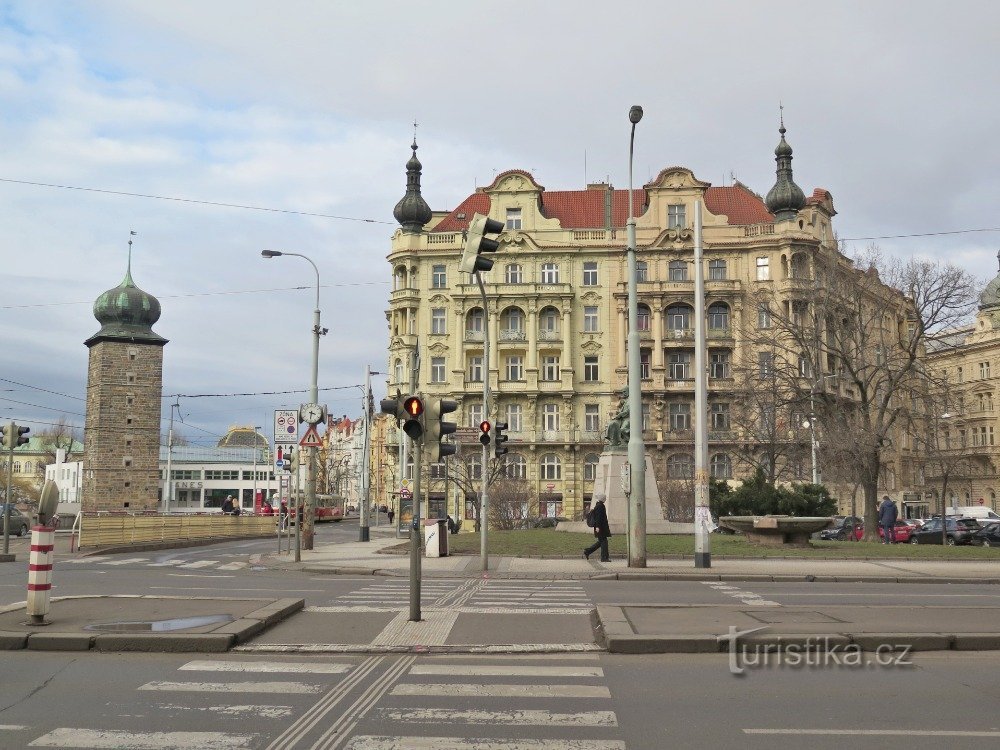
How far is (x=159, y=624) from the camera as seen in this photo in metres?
11.3

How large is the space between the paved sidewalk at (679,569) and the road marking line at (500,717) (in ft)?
41.7

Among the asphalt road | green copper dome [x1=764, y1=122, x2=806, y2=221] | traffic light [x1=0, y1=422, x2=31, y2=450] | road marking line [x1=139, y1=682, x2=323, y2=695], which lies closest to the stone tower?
green copper dome [x1=764, y1=122, x2=806, y2=221]

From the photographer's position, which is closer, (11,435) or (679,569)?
(679,569)

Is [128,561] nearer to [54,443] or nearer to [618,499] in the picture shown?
[618,499]

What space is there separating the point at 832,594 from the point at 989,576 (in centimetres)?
647

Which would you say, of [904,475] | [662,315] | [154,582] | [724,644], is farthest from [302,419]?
[904,475]

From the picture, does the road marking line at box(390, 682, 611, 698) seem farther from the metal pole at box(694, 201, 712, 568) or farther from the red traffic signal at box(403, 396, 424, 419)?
the metal pole at box(694, 201, 712, 568)

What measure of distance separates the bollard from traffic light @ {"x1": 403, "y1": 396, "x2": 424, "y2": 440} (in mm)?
4336

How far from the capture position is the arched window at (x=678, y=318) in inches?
2768

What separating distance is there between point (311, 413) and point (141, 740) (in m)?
22.1

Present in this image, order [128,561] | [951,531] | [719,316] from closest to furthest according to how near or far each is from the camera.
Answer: [128,561] → [951,531] → [719,316]

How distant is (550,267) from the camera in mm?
72562

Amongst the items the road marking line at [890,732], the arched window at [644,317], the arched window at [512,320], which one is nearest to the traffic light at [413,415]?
the road marking line at [890,732]

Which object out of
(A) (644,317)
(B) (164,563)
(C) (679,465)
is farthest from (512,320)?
(B) (164,563)
